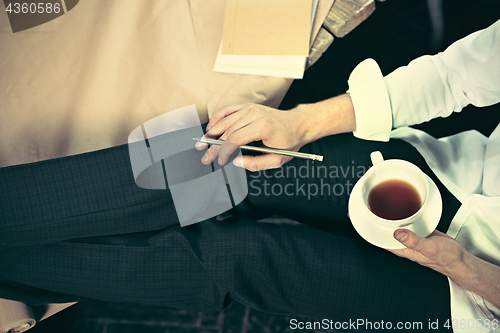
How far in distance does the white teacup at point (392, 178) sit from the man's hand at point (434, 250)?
4 cm

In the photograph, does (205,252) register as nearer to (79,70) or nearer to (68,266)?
(68,266)

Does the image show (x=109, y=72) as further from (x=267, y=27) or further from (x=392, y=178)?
(x=392, y=178)

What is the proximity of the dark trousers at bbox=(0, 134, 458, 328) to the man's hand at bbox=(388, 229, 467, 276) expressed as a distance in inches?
2.9

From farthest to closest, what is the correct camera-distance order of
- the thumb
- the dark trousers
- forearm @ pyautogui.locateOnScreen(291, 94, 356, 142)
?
forearm @ pyautogui.locateOnScreen(291, 94, 356, 142), the dark trousers, the thumb

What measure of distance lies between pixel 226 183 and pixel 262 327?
63 cm

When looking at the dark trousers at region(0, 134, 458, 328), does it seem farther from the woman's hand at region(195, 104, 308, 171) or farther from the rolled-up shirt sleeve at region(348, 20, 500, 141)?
the rolled-up shirt sleeve at region(348, 20, 500, 141)

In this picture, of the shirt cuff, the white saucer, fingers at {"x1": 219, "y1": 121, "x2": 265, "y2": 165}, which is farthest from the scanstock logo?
the white saucer

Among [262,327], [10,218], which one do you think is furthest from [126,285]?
[262,327]

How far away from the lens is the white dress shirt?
1.92 feet

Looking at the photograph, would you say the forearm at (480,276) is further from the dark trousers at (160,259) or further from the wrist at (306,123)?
the wrist at (306,123)

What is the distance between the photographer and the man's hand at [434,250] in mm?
494

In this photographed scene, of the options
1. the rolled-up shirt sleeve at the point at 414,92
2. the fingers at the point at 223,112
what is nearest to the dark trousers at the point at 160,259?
the fingers at the point at 223,112

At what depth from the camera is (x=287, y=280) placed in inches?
24.6

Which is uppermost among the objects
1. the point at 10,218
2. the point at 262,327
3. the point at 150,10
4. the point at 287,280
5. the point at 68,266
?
the point at 150,10
